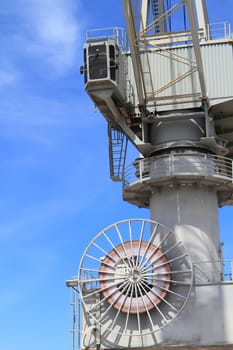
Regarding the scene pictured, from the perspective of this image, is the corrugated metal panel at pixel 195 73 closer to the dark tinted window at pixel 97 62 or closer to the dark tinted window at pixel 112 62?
the dark tinted window at pixel 112 62

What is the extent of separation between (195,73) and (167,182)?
669 centimetres

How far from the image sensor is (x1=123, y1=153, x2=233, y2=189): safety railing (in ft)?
125

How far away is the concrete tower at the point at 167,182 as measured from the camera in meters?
35.8

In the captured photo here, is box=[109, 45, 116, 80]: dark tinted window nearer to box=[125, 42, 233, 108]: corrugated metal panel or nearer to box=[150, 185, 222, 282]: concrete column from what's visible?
box=[125, 42, 233, 108]: corrugated metal panel

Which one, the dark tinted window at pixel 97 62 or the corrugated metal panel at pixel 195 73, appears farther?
the corrugated metal panel at pixel 195 73

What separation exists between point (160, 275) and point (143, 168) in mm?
6360

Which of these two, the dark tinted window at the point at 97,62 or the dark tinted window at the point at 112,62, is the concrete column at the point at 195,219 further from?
the dark tinted window at the point at 97,62

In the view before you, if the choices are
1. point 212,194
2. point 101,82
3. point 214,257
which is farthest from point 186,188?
point 101,82

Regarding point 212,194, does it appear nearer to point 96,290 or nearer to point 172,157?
point 172,157

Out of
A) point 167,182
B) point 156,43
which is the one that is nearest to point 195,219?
point 167,182

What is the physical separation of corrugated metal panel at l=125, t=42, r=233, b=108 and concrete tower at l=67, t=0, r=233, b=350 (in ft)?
0.19

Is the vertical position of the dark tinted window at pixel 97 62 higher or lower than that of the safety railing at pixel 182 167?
higher

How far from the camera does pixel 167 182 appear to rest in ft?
127

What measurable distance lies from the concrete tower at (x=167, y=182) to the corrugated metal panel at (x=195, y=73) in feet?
0.19
